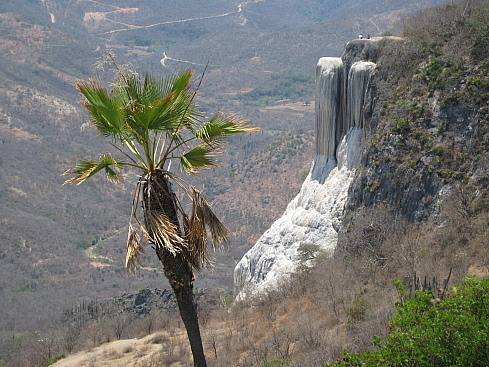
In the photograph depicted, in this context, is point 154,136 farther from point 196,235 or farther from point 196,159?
point 196,235

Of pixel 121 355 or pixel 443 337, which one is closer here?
pixel 443 337

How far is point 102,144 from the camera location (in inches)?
3339

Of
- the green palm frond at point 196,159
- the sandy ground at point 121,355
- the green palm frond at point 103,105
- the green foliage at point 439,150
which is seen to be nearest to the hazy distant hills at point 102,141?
the green palm frond at point 103,105

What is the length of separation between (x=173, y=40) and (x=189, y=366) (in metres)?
163

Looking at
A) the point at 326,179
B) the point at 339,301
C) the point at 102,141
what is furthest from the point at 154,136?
the point at 102,141

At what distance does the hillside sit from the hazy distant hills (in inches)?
7.1

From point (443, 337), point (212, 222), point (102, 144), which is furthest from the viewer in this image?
point (102, 144)

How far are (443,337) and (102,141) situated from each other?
78.7 m

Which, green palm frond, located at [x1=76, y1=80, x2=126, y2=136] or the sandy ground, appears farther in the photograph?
the sandy ground

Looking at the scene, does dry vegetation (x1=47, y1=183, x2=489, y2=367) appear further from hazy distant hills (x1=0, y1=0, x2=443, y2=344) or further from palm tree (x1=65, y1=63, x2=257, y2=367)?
hazy distant hills (x1=0, y1=0, x2=443, y2=344)

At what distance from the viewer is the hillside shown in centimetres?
5066

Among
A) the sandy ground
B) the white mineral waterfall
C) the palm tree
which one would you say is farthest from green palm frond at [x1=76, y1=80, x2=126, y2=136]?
the white mineral waterfall

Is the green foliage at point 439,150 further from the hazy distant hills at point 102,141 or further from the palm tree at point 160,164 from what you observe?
the palm tree at point 160,164

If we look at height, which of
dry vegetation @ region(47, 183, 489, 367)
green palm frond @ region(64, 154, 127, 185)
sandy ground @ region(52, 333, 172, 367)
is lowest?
sandy ground @ region(52, 333, 172, 367)
